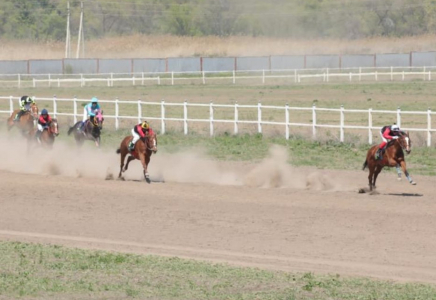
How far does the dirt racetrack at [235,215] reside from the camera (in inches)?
577

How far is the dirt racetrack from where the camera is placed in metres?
14.7

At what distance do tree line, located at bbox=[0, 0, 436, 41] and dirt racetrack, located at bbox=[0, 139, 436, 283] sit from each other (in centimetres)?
6821

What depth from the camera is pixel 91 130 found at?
1165 inches

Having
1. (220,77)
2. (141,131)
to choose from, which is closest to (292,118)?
(141,131)

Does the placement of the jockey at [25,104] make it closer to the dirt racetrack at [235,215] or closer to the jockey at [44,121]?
the jockey at [44,121]

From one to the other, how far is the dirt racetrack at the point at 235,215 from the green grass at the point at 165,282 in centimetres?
86

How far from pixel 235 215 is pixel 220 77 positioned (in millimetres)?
54562

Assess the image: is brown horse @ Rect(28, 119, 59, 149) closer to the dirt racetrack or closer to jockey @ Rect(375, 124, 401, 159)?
the dirt racetrack

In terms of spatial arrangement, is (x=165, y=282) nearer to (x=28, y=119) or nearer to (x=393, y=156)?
(x=393, y=156)

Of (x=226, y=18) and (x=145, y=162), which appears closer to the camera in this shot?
(x=145, y=162)

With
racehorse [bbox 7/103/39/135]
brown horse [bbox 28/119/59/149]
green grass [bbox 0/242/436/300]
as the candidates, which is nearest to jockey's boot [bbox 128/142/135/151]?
brown horse [bbox 28/119/59/149]

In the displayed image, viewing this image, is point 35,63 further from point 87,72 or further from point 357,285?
point 357,285

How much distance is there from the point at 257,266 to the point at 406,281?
2138 mm

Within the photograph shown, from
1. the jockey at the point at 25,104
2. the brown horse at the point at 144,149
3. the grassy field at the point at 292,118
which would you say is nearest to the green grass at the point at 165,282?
the brown horse at the point at 144,149
